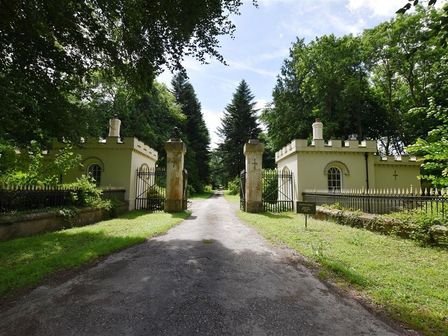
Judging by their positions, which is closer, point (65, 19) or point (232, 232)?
point (65, 19)

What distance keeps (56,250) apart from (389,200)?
37.4ft

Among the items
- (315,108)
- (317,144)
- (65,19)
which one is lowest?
(317,144)

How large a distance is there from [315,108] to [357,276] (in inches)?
1140

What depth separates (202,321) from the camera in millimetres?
3475

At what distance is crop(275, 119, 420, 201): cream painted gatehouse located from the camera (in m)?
17.7

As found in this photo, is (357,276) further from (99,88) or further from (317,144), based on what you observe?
(99,88)

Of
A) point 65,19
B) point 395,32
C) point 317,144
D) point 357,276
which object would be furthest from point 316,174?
point 395,32

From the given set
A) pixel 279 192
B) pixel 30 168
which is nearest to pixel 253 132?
pixel 279 192

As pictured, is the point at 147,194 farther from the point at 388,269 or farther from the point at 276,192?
the point at 388,269

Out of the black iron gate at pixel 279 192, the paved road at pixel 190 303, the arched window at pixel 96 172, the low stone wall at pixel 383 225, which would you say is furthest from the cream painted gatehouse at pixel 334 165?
the paved road at pixel 190 303

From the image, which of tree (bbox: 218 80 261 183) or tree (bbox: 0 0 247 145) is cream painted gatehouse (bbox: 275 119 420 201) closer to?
tree (bbox: 0 0 247 145)

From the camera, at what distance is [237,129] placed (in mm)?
46812

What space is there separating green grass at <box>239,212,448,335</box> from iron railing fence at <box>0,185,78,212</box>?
7641mm

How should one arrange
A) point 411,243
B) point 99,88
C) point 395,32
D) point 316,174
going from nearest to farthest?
point 411,243, point 316,174, point 395,32, point 99,88
